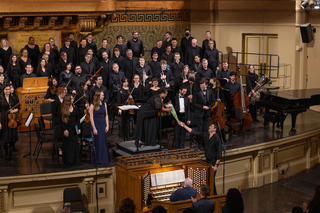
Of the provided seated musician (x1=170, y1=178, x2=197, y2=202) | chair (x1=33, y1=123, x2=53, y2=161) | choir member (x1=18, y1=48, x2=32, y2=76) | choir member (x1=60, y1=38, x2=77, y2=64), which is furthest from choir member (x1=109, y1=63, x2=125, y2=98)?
seated musician (x1=170, y1=178, x2=197, y2=202)

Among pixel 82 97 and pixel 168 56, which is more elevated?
pixel 168 56

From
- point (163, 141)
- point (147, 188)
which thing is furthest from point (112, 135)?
point (147, 188)

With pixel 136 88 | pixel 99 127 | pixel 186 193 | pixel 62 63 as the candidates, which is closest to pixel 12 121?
pixel 99 127

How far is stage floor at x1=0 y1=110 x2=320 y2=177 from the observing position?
860cm

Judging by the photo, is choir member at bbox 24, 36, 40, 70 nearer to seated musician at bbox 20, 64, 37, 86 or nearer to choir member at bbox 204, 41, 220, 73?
seated musician at bbox 20, 64, 37, 86

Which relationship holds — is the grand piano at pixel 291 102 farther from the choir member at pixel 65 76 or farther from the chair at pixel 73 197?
the chair at pixel 73 197

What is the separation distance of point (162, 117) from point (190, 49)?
3603 mm

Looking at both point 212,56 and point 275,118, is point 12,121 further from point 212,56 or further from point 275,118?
point 212,56

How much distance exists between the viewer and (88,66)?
36.7 ft

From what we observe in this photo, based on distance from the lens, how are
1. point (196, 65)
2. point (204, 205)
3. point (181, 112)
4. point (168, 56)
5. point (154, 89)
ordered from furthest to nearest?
point (168, 56)
point (196, 65)
point (154, 89)
point (181, 112)
point (204, 205)

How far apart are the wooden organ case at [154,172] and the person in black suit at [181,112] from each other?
38.1 inches

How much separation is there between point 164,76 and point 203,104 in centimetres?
175

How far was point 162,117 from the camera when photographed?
958cm

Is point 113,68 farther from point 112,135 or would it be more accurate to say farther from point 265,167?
point 265,167
